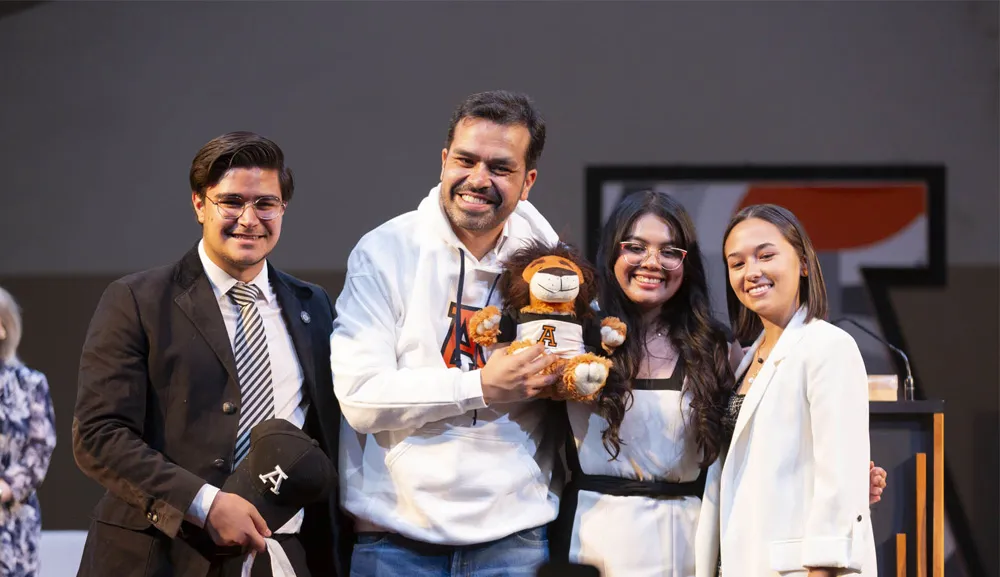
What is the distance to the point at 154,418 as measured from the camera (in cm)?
236

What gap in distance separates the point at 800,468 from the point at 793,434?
0.08 meters

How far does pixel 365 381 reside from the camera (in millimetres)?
2408

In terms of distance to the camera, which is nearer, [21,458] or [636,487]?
[636,487]

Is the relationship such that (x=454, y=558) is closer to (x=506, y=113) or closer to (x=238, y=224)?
(x=238, y=224)

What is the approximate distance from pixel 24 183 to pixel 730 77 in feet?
12.1

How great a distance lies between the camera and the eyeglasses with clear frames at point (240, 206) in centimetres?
246

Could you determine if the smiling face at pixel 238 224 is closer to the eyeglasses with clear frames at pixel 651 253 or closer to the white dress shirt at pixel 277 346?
the white dress shirt at pixel 277 346

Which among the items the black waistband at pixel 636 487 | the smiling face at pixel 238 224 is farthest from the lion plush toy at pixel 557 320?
the smiling face at pixel 238 224

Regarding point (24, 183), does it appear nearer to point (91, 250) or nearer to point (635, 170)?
point (91, 250)

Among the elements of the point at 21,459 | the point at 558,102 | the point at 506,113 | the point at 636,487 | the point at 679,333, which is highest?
the point at 558,102

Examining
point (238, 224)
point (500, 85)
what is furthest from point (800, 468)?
point (500, 85)

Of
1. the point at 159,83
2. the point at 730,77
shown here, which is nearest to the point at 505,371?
the point at 730,77

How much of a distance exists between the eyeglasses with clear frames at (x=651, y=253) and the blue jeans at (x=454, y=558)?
2.48 ft

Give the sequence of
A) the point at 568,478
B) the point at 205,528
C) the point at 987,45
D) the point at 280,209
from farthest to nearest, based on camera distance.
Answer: the point at 987,45, the point at 568,478, the point at 280,209, the point at 205,528
